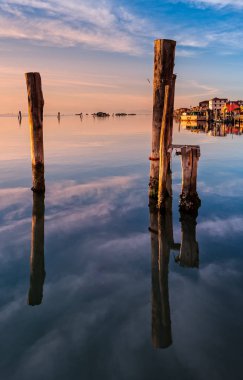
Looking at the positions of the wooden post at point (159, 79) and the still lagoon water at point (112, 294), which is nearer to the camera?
the still lagoon water at point (112, 294)

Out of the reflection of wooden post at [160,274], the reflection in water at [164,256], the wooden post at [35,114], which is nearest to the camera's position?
the reflection of wooden post at [160,274]

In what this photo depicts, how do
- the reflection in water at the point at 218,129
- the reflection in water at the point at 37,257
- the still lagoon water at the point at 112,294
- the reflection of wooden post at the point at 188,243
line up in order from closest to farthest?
1. the still lagoon water at the point at 112,294
2. the reflection in water at the point at 37,257
3. the reflection of wooden post at the point at 188,243
4. the reflection in water at the point at 218,129

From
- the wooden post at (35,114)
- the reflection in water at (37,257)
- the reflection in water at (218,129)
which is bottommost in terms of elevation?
the reflection in water at (37,257)

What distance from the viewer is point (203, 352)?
4.56 meters

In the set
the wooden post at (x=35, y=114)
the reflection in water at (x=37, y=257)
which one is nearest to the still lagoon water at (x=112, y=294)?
the reflection in water at (x=37, y=257)

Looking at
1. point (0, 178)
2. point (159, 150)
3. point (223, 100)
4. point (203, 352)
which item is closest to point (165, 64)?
point (159, 150)

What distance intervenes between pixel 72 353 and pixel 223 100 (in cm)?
15174

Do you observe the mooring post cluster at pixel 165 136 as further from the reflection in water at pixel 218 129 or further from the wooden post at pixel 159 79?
the reflection in water at pixel 218 129

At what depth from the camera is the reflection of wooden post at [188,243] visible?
25.0ft

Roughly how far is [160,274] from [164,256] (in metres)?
0.95

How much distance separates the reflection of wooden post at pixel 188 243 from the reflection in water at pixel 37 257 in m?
2.89

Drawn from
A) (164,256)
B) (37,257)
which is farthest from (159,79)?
(37,257)

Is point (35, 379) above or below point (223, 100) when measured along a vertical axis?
below

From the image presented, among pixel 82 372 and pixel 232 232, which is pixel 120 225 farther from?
pixel 82 372
